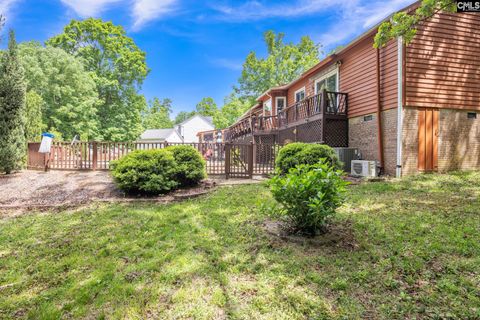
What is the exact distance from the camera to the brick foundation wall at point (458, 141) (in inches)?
322

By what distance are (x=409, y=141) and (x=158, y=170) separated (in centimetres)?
766

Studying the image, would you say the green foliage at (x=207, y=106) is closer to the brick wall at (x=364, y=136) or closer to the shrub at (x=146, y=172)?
the brick wall at (x=364, y=136)

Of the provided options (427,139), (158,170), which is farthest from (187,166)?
(427,139)

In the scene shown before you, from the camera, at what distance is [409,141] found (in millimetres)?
7848

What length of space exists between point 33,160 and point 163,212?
8.55 meters

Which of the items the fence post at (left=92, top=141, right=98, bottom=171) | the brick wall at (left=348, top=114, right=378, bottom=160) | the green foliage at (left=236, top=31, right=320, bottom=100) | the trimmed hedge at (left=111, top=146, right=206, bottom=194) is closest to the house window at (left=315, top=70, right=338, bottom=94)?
the brick wall at (left=348, top=114, right=378, bottom=160)

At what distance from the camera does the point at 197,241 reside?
356 centimetres

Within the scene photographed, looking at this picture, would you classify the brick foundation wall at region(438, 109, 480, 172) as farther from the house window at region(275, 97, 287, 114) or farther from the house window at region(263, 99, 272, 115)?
the house window at region(263, 99, 272, 115)

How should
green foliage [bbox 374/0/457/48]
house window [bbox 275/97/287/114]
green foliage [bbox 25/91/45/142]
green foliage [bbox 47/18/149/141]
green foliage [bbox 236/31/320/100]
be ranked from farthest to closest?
green foliage [bbox 236/31/320/100], green foliage [bbox 47/18/149/141], house window [bbox 275/97/287/114], green foliage [bbox 25/91/45/142], green foliage [bbox 374/0/457/48]

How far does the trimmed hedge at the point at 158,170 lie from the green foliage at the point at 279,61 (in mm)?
23443

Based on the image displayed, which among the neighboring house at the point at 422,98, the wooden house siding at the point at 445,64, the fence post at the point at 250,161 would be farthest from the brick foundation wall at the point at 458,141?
the fence post at the point at 250,161

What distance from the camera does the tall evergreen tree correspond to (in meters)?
8.50

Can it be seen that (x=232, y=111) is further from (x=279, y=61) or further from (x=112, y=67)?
(x=112, y=67)

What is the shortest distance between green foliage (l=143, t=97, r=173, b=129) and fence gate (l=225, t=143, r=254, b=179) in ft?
163
